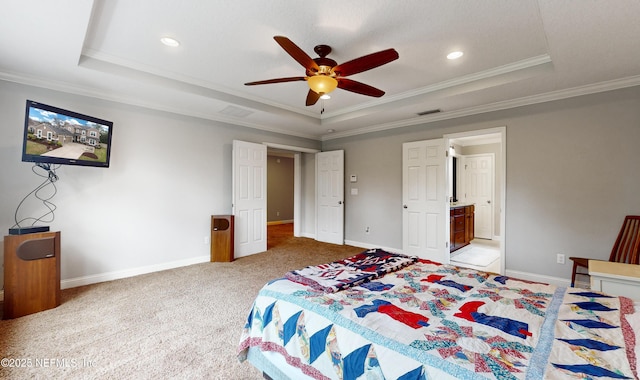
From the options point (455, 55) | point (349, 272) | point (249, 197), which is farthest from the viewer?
point (249, 197)

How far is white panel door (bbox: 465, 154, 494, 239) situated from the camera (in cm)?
690

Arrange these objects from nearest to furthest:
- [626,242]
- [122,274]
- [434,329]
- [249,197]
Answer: [434,329]
[626,242]
[122,274]
[249,197]

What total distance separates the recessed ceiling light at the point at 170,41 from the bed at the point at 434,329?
2478mm

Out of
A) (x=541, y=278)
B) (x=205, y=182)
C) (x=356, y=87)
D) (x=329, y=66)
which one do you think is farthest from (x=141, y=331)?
(x=541, y=278)

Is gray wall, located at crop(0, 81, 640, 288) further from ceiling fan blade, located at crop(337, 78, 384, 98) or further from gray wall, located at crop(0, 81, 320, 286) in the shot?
ceiling fan blade, located at crop(337, 78, 384, 98)

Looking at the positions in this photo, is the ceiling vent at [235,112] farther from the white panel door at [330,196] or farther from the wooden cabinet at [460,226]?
the wooden cabinet at [460,226]

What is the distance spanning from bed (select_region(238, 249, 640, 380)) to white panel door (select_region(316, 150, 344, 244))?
394cm

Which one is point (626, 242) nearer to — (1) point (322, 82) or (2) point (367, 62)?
(2) point (367, 62)

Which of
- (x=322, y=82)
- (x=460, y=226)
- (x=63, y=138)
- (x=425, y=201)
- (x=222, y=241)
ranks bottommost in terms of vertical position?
(x=222, y=241)

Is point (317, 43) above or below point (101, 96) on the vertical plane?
above

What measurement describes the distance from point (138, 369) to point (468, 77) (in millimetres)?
4368

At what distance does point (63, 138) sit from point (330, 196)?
4427mm

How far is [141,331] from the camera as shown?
2.37m

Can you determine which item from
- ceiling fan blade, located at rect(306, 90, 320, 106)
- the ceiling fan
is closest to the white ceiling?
the ceiling fan
